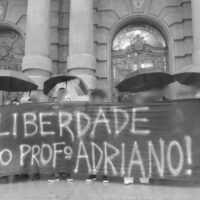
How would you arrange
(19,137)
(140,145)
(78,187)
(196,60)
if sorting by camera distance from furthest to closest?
1. (196,60)
2. (19,137)
3. (140,145)
4. (78,187)

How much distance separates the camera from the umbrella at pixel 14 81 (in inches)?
334

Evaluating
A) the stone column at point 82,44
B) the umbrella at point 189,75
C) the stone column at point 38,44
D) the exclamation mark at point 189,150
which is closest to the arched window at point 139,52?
the stone column at point 82,44

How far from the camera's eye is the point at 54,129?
7.31 meters

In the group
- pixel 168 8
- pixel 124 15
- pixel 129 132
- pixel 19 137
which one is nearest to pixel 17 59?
pixel 124 15

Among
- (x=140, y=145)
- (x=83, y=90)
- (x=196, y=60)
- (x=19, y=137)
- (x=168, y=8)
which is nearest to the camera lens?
(x=140, y=145)

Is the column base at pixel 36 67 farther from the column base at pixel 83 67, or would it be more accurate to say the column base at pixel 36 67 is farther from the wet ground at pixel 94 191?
the wet ground at pixel 94 191

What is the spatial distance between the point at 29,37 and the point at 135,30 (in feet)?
17.0

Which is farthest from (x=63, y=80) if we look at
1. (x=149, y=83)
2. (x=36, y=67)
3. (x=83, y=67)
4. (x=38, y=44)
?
(x=38, y=44)

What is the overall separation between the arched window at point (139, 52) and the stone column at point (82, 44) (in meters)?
2.84

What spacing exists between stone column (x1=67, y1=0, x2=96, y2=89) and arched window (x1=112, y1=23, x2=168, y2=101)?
284 centimetres

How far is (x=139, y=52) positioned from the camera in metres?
14.7

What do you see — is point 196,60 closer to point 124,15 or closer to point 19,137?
point 124,15

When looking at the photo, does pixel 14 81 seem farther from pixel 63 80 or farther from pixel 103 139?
pixel 103 139

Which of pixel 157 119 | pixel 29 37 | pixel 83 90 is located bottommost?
pixel 157 119
